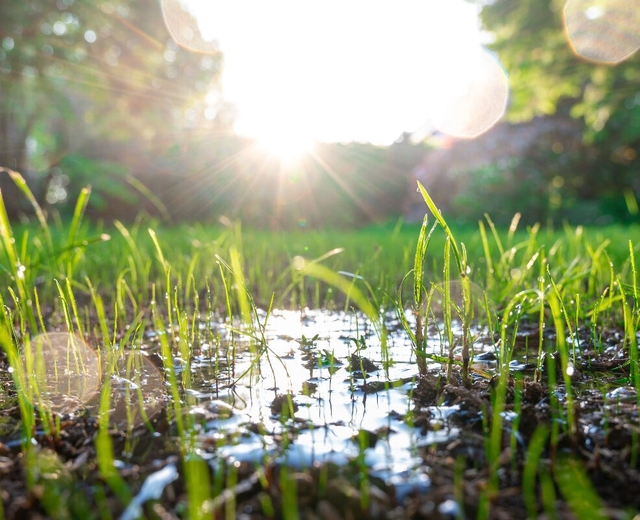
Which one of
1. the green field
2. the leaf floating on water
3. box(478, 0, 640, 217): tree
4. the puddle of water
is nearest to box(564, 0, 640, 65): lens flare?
box(478, 0, 640, 217): tree

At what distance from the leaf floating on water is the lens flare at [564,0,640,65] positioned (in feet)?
23.8

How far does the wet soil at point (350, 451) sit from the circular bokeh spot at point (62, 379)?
0.07 metres

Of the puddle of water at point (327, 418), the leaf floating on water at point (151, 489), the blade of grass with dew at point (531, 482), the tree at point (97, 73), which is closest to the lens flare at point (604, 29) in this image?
the puddle of water at point (327, 418)

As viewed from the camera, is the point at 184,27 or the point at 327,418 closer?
the point at 327,418

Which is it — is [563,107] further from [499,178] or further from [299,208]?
[299,208]

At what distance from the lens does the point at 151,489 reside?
837 millimetres

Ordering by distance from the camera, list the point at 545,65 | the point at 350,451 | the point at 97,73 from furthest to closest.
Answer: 1. the point at 97,73
2. the point at 545,65
3. the point at 350,451

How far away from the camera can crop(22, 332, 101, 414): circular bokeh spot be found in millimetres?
1136

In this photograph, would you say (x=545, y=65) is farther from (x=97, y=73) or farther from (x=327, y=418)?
(x=327, y=418)

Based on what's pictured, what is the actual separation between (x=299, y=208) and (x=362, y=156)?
2711mm

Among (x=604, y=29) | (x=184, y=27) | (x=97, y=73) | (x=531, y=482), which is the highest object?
(x=184, y=27)

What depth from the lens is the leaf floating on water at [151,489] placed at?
29.9 inches

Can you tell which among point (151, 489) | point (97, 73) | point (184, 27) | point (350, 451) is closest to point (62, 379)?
point (151, 489)

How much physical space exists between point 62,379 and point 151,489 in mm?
720
